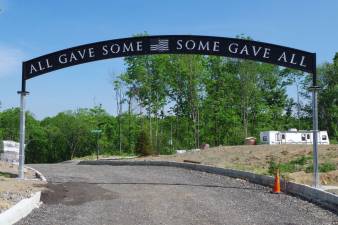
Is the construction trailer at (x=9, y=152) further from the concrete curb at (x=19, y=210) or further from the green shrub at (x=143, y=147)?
the concrete curb at (x=19, y=210)

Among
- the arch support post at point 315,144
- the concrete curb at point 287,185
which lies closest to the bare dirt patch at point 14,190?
the concrete curb at point 287,185

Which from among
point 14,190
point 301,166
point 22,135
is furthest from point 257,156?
point 14,190

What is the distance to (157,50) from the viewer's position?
2003 cm

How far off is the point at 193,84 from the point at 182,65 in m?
3.05

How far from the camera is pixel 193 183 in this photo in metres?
19.6

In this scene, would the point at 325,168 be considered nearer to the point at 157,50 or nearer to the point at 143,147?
the point at 157,50

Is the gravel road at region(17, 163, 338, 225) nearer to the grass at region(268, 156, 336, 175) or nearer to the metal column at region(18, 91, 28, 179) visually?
the metal column at region(18, 91, 28, 179)

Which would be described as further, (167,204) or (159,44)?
(159,44)

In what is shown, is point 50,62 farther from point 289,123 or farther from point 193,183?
point 289,123

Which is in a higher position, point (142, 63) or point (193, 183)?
point (142, 63)

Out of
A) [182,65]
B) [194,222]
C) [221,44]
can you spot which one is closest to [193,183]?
[221,44]

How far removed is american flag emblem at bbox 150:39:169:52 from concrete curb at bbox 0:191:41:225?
8190 mm

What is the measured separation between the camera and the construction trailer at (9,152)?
Answer: 35.1 m

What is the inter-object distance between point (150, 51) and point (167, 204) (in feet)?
25.7
